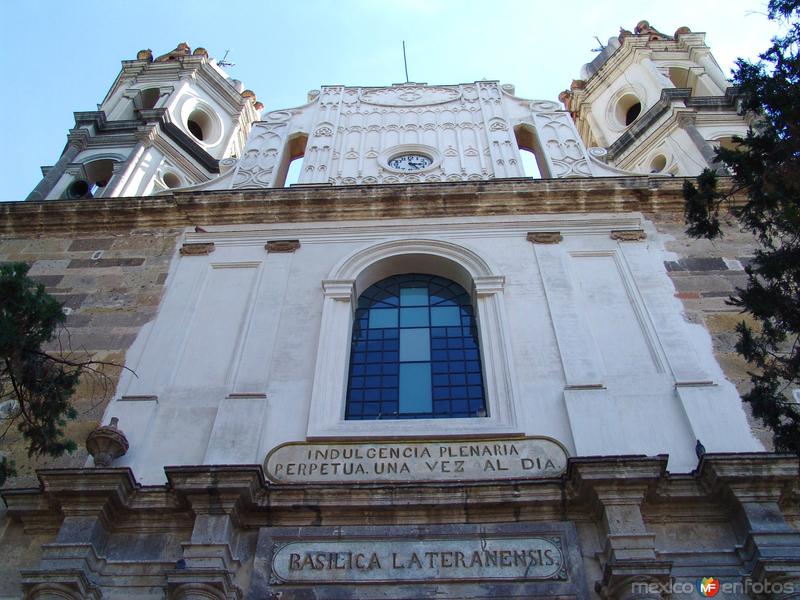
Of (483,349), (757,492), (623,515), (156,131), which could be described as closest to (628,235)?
(483,349)

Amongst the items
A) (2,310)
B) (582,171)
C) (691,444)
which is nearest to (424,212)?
(582,171)

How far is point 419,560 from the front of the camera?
8000 millimetres

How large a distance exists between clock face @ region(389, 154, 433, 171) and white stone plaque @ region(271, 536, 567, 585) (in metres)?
8.16

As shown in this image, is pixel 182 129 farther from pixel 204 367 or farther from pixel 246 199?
pixel 204 367

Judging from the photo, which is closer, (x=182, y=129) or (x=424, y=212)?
(x=424, y=212)

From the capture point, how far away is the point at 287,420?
381 inches

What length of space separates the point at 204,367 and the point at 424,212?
4.37 metres

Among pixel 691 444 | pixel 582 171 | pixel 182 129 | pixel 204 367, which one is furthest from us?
pixel 182 129

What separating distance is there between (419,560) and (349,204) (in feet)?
21.4

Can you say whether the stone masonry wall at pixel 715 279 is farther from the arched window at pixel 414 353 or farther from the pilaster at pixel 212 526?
the pilaster at pixel 212 526

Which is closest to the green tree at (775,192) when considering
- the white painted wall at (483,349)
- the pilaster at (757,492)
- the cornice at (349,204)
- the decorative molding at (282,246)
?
the pilaster at (757,492)

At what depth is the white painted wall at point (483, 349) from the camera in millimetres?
9375

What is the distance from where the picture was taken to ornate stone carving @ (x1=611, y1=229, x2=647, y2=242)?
40.2ft

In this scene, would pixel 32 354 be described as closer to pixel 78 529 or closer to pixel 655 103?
pixel 78 529
